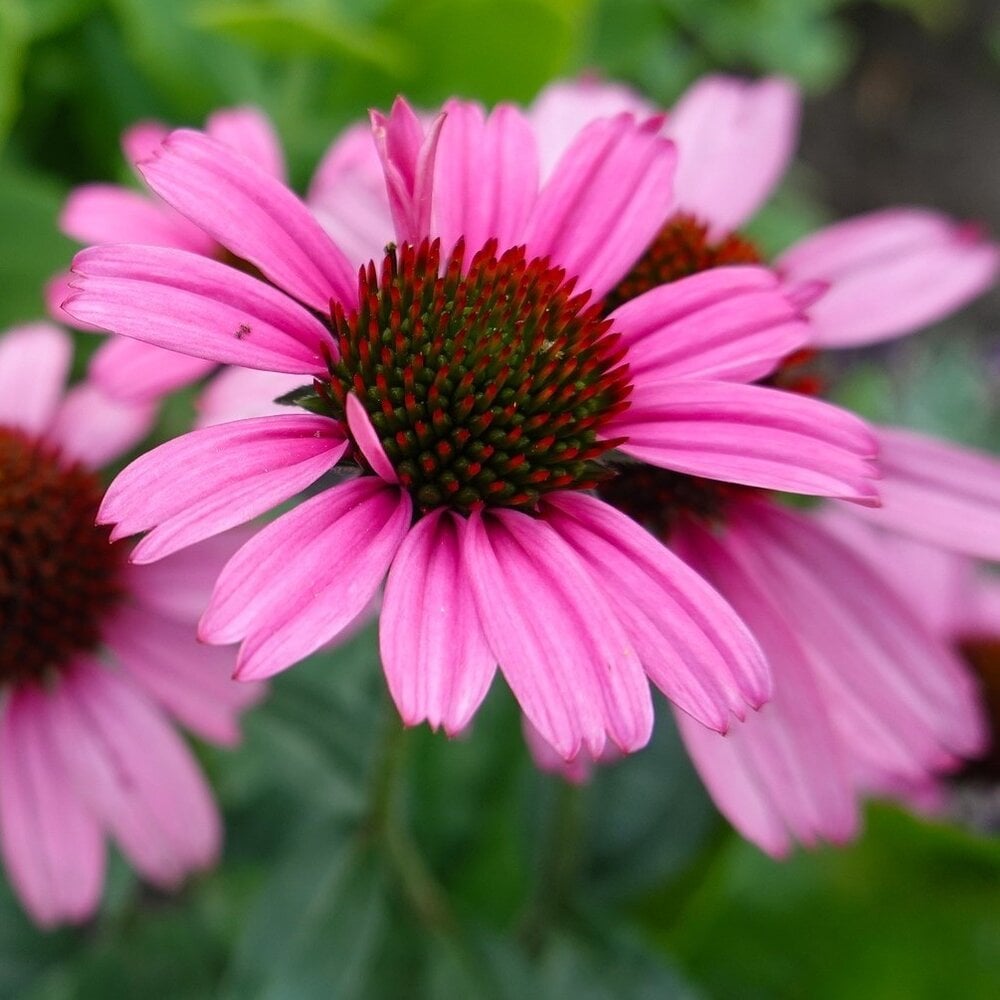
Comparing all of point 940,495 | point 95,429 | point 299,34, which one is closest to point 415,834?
point 95,429

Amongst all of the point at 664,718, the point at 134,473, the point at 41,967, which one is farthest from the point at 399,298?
the point at 41,967

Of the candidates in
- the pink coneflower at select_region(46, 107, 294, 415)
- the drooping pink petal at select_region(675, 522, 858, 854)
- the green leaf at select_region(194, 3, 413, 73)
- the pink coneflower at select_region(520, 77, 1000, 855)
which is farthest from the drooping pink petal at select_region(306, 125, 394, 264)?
the green leaf at select_region(194, 3, 413, 73)

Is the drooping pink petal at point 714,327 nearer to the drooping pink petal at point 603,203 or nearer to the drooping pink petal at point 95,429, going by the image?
the drooping pink petal at point 603,203

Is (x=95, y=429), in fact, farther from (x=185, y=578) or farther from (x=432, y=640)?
(x=432, y=640)

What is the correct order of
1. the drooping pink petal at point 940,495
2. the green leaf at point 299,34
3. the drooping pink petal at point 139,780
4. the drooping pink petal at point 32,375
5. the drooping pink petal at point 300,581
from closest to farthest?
the drooping pink petal at point 300,581, the drooping pink petal at point 940,495, the drooping pink petal at point 139,780, the drooping pink petal at point 32,375, the green leaf at point 299,34

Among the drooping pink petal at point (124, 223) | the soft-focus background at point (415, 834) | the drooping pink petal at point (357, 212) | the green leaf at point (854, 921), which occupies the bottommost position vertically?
the green leaf at point (854, 921)

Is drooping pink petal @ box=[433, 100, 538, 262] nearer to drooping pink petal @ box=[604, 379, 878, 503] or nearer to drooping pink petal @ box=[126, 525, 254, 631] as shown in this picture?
drooping pink petal @ box=[604, 379, 878, 503]

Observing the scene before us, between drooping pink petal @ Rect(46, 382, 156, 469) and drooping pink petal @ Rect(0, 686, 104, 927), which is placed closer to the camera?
drooping pink petal @ Rect(0, 686, 104, 927)

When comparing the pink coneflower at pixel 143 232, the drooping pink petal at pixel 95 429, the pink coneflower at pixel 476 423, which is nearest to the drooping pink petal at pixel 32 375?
the drooping pink petal at pixel 95 429
